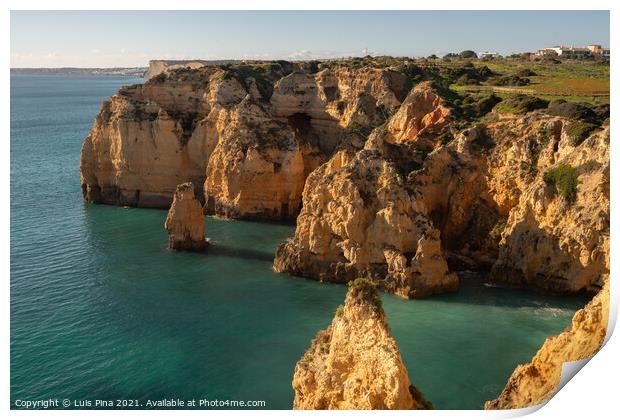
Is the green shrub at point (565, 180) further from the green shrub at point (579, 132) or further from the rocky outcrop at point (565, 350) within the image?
the rocky outcrop at point (565, 350)

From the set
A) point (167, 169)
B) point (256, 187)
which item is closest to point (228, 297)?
point (256, 187)

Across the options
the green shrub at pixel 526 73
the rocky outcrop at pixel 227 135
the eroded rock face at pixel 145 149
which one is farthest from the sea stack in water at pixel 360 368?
the green shrub at pixel 526 73

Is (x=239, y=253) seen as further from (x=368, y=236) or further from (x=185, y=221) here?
(x=368, y=236)

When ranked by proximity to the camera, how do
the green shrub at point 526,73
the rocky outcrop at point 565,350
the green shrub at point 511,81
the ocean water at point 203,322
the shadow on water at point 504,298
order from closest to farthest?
the rocky outcrop at point 565,350 < the ocean water at point 203,322 < the shadow on water at point 504,298 < the green shrub at point 511,81 < the green shrub at point 526,73

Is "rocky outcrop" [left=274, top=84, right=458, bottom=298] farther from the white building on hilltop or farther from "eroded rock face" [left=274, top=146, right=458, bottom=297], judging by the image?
the white building on hilltop

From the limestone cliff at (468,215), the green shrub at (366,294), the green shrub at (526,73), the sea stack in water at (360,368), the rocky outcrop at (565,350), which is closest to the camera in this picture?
the sea stack in water at (360,368)

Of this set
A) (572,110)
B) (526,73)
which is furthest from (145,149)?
(572,110)

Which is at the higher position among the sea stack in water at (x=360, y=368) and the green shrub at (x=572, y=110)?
the green shrub at (x=572, y=110)
